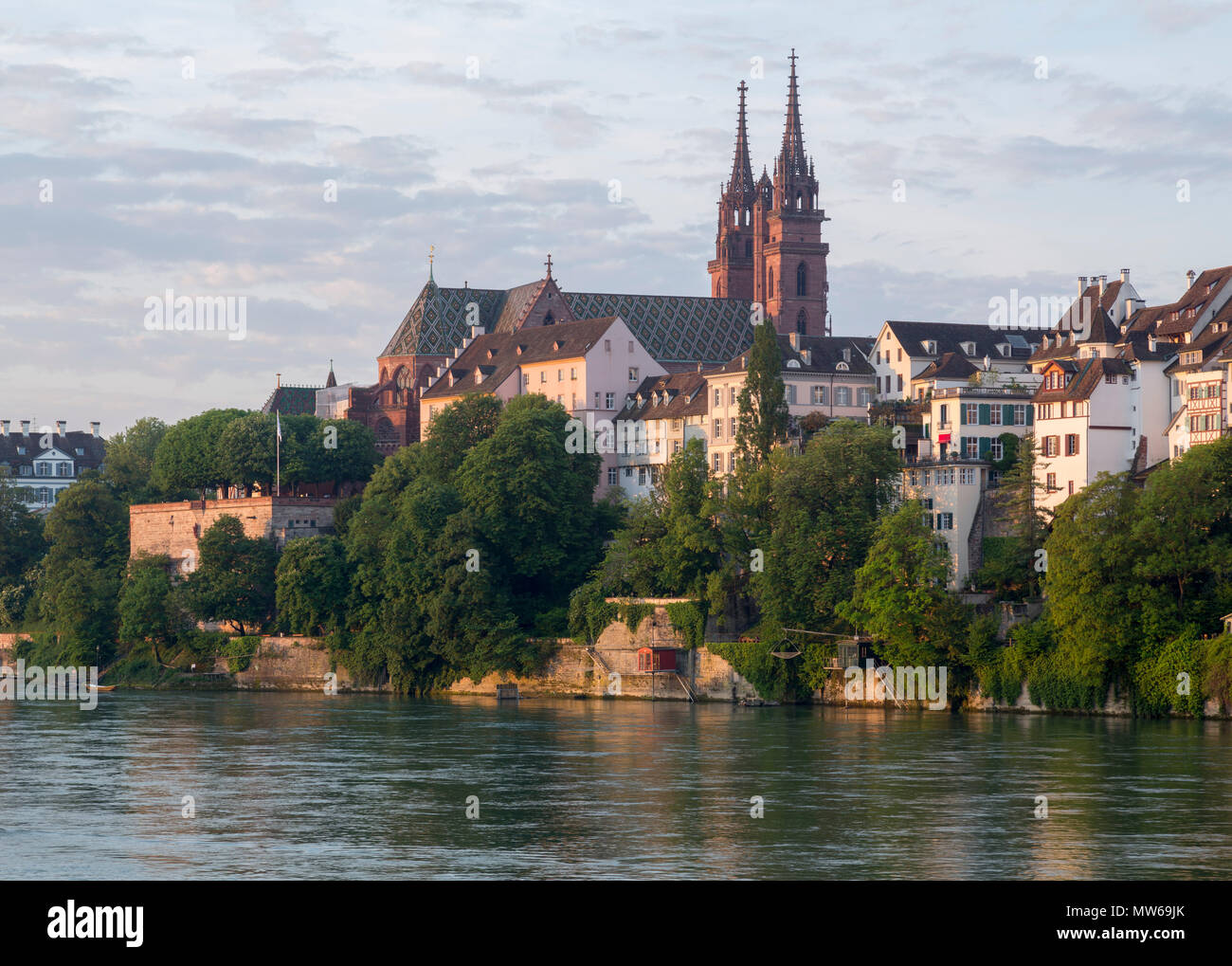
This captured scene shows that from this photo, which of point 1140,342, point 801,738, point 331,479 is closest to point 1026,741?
point 801,738

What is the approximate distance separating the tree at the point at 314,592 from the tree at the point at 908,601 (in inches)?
1376

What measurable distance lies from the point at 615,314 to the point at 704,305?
26.4 ft

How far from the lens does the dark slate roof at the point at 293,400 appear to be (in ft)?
559

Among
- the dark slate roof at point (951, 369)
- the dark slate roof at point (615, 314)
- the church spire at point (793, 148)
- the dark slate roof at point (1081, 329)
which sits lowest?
the dark slate roof at point (951, 369)

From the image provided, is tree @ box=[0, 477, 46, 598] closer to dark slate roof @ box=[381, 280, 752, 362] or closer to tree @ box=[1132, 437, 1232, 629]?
dark slate roof @ box=[381, 280, 752, 362]

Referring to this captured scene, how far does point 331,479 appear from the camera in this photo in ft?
440

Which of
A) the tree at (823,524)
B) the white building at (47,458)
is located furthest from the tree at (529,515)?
the white building at (47,458)

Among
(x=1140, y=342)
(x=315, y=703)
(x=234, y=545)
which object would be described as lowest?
(x=315, y=703)

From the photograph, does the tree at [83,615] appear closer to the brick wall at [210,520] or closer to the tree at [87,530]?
the brick wall at [210,520]

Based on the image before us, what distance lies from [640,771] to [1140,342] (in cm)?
4802

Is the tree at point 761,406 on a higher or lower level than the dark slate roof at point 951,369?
lower

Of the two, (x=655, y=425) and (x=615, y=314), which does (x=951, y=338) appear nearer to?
(x=655, y=425)
